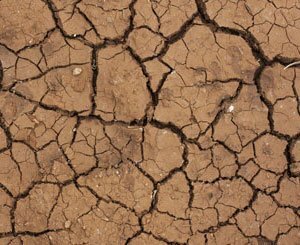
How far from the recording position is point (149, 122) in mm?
4160

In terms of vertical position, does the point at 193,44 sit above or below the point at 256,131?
above

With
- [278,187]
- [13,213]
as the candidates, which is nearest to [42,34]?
[13,213]

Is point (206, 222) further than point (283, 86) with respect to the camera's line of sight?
No

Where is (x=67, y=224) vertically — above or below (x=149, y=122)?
below

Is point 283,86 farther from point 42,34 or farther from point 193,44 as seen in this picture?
point 42,34

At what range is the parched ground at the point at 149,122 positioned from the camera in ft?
13.1

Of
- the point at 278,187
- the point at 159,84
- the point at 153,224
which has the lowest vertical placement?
the point at 153,224

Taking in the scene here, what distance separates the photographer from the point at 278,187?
4.16 meters

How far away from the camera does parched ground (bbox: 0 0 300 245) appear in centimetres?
399

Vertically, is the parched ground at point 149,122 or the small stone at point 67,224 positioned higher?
the parched ground at point 149,122

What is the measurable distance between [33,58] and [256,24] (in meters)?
1.74

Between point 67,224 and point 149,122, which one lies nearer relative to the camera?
point 67,224

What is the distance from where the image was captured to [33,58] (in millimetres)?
4164

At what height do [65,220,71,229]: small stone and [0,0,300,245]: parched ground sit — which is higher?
[0,0,300,245]: parched ground
